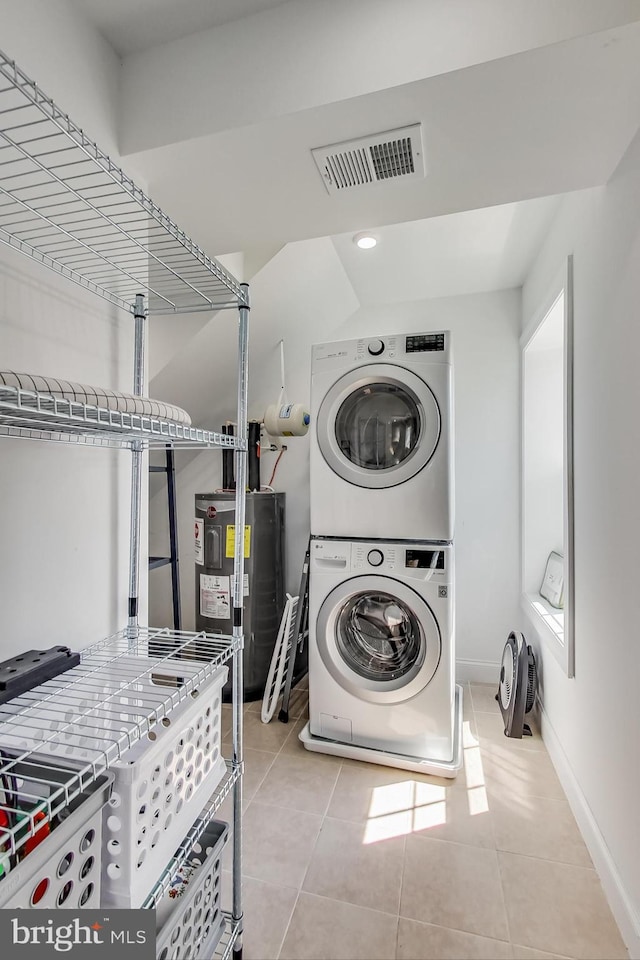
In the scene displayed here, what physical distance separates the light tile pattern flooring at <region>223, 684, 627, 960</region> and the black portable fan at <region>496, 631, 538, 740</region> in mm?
138

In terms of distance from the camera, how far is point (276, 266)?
2.09m

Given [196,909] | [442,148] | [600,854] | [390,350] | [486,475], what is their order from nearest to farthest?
[196,909] < [442,148] < [600,854] < [390,350] < [486,475]

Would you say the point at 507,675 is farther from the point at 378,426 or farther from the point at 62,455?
the point at 62,455

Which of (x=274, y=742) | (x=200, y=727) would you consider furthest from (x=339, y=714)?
(x=200, y=727)

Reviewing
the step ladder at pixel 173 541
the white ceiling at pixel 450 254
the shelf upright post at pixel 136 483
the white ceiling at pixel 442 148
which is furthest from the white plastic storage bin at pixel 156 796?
the white ceiling at pixel 450 254

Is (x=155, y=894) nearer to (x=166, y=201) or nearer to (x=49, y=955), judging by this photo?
(x=49, y=955)

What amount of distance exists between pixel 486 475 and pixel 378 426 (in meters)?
1.02

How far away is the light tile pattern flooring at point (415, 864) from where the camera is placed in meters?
1.20

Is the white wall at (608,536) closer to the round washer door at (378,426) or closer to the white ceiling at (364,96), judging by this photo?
the white ceiling at (364,96)

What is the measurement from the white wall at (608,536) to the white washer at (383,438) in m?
0.50

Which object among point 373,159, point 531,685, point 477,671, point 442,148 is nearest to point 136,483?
point 373,159

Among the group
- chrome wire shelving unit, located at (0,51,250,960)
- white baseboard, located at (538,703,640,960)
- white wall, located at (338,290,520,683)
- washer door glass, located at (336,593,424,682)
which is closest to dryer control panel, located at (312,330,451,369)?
chrome wire shelving unit, located at (0,51,250,960)

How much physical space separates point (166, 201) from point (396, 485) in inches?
51.4

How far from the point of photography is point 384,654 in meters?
2.07
